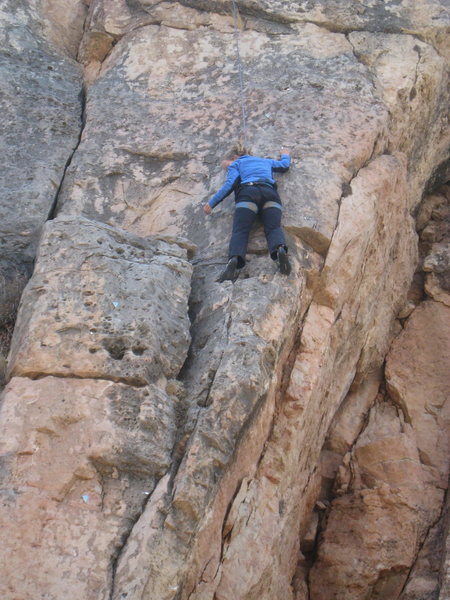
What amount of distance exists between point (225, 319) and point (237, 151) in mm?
2616

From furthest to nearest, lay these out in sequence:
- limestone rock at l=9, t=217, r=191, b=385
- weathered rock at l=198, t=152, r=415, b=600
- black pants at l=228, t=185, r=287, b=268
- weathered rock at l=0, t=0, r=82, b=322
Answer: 1. weathered rock at l=0, t=0, r=82, b=322
2. black pants at l=228, t=185, r=287, b=268
3. weathered rock at l=198, t=152, r=415, b=600
4. limestone rock at l=9, t=217, r=191, b=385

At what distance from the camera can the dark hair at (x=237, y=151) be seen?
9913 millimetres

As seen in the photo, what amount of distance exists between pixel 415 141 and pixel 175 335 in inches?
196

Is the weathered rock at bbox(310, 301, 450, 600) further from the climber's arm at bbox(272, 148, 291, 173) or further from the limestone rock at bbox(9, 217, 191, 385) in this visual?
the limestone rock at bbox(9, 217, 191, 385)

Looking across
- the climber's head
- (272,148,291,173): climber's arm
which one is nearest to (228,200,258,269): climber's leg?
(272,148,291,173): climber's arm

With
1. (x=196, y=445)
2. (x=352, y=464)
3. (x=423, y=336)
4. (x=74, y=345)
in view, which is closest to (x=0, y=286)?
(x=74, y=345)

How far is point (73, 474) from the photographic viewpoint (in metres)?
6.66

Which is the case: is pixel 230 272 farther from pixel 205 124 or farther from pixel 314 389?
pixel 205 124

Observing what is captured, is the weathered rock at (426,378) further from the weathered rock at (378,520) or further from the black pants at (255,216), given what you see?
the black pants at (255,216)

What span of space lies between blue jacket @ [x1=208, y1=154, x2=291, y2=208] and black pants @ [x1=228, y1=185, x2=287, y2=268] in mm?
142

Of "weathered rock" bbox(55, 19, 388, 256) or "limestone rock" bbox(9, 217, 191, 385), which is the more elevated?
"weathered rock" bbox(55, 19, 388, 256)

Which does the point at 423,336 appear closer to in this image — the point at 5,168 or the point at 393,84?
the point at 393,84

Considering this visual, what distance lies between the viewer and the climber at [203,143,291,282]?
841 centimetres

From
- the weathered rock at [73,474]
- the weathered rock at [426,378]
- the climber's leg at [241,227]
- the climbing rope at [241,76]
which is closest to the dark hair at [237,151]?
the climbing rope at [241,76]
